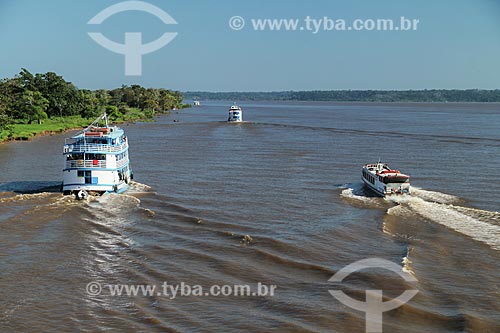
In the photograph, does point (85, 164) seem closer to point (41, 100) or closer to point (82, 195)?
point (82, 195)

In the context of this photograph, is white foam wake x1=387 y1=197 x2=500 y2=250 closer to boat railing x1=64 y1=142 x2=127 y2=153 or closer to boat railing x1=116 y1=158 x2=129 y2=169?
boat railing x1=116 y1=158 x2=129 y2=169

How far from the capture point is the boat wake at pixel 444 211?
28.8 meters

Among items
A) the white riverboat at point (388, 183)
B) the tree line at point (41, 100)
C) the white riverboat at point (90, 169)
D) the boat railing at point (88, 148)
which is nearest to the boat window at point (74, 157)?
the white riverboat at point (90, 169)

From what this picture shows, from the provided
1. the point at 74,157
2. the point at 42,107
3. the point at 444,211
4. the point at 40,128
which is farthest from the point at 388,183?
the point at 42,107

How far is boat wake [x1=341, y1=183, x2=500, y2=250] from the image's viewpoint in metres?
28.8

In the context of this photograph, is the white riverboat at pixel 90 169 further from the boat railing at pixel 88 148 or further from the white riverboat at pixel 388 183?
A: the white riverboat at pixel 388 183

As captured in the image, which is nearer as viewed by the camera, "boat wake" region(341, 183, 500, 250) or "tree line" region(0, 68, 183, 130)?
"boat wake" region(341, 183, 500, 250)

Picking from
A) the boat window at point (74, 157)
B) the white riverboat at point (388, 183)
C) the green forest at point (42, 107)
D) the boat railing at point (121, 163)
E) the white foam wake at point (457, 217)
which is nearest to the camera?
the white foam wake at point (457, 217)

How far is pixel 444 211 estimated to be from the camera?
33.2 m

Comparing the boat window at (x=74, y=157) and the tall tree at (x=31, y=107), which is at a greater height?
the tall tree at (x=31, y=107)

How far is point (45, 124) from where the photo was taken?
9194 cm

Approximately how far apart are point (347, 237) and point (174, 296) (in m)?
11.3

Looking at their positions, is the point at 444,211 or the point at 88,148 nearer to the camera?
the point at 444,211
